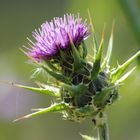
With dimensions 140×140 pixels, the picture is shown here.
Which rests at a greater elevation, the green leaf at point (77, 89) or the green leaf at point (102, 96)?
the green leaf at point (77, 89)

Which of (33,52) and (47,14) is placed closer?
(33,52)

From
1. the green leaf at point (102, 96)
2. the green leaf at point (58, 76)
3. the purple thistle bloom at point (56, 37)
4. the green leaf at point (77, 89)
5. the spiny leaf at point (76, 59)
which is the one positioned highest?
the purple thistle bloom at point (56, 37)

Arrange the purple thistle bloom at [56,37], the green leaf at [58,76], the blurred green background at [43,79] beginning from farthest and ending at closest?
the blurred green background at [43,79], the purple thistle bloom at [56,37], the green leaf at [58,76]

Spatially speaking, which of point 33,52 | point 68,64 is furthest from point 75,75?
point 33,52

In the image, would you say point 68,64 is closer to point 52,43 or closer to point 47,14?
point 52,43

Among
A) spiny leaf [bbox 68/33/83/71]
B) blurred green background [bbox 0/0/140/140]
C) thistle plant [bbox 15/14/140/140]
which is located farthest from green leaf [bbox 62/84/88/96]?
blurred green background [bbox 0/0/140/140]

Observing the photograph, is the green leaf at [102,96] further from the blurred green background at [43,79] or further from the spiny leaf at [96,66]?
the blurred green background at [43,79]

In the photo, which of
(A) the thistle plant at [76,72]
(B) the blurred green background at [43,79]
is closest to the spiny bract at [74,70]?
(A) the thistle plant at [76,72]

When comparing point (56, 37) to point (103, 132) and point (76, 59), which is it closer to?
point (76, 59)

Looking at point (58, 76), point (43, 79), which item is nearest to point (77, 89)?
point (58, 76)
